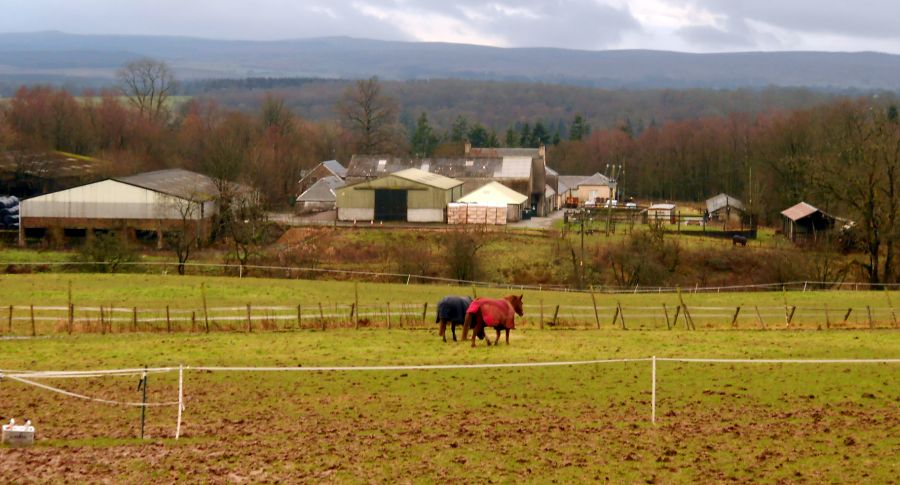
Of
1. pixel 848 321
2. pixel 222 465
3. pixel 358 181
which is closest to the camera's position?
pixel 222 465

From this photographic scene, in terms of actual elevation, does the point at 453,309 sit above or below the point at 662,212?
below

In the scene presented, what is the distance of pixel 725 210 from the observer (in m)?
85.6

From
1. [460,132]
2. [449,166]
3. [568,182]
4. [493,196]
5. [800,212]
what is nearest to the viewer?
[800,212]

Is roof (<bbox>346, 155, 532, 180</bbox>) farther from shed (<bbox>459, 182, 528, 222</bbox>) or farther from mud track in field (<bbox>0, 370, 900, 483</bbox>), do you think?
mud track in field (<bbox>0, 370, 900, 483</bbox>)

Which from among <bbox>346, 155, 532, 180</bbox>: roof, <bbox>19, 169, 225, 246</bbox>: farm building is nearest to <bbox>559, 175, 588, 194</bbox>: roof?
<bbox>346, 155, 532, 180</bbox>: roof

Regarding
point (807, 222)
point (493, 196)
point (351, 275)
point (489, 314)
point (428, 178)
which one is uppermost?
point (428, 178)

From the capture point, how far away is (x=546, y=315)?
3719cm

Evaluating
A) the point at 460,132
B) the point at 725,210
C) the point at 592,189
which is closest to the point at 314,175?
the point at 592,189

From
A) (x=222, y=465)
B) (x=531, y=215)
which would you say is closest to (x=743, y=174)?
(x=531, y=215)

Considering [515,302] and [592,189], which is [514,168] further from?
[515,302]

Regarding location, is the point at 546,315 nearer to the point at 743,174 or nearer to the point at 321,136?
the point at 743,174

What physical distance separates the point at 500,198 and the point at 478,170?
32.4 feet

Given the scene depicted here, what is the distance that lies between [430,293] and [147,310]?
12.1 metres

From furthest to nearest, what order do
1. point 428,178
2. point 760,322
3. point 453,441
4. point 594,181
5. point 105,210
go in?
point 594,181
point 428,178
point 105,210
point 760,322
point 453,441
